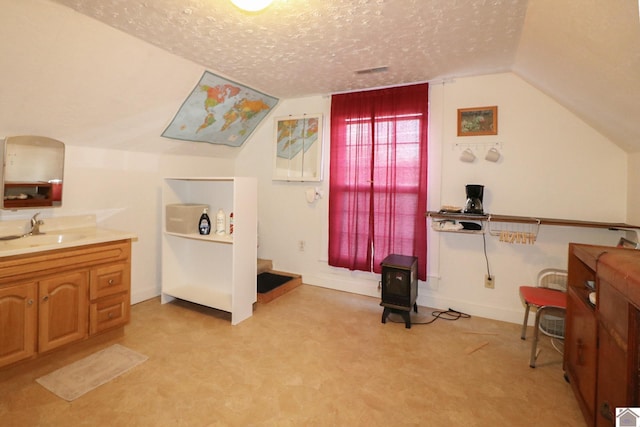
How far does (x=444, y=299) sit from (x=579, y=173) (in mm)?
1627

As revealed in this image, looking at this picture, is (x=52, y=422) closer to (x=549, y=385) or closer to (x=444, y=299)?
(x=549, y=385)

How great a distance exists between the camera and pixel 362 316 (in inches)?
117

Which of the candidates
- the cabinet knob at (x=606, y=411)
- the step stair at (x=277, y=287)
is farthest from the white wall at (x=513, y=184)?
the cabinet knob at (x=606, y=411)

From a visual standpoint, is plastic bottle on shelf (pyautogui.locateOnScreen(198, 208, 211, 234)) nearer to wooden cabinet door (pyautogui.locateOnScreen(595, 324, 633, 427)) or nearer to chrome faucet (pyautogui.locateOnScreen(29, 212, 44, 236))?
chrome faucet (pyautogui.locateOnScreen(29, 212, 44, 236))

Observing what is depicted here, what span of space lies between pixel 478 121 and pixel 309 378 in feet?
8.79

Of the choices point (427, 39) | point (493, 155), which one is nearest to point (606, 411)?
point (493, 155)

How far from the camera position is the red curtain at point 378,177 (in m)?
3.12

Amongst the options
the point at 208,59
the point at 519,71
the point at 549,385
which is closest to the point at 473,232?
the point at 549,385

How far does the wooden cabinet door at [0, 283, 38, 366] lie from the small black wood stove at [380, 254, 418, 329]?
101 inches

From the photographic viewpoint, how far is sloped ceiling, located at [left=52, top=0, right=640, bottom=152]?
1562 millimetres

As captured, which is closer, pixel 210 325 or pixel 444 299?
pixel 210 325

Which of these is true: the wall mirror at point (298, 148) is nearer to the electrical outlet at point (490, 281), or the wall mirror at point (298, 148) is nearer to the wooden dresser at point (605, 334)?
the electrical outlet at point (490, 281)

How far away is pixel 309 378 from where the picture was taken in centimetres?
202

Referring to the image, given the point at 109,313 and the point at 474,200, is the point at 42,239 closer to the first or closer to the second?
the point at 109,313
